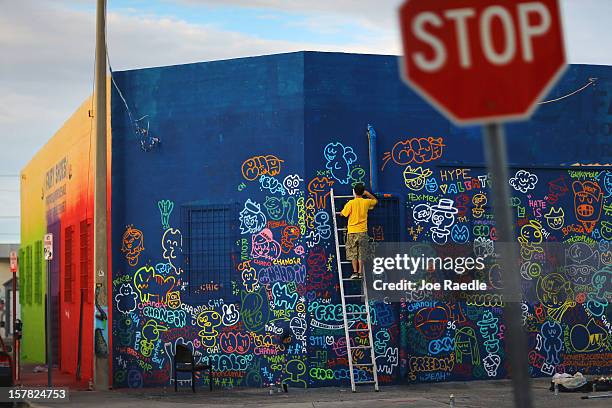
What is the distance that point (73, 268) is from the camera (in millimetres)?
23109

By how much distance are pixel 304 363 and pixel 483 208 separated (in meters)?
4.36

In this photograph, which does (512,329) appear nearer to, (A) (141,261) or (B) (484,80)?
(B) (484,80)

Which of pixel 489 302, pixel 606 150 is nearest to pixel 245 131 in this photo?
pixel 489 302

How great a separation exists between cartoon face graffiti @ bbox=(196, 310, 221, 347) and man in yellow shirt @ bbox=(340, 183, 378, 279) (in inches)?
104

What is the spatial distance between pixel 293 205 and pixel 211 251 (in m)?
1.80

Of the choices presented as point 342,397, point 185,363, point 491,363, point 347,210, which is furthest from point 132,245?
point 491,363

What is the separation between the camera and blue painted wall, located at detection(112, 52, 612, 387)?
1756 centimetres

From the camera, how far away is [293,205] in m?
17.6

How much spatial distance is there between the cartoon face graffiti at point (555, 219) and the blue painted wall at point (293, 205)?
0.39 feet

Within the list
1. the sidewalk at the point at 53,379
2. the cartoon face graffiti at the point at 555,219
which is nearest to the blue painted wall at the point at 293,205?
the cartoon face graffiti at the point at 555,219

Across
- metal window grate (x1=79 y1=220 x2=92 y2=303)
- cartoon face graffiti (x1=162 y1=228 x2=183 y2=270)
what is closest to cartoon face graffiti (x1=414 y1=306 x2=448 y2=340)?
cartoon face graffiti (x1=162 y1=228 x2=183 y2=270)

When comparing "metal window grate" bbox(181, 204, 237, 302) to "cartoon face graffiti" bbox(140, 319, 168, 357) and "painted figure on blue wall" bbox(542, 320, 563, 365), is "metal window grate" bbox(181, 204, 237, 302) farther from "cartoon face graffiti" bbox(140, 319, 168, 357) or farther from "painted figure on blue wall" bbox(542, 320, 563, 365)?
"painted figure on blue wall" bbox(542, 320, 563, 365)

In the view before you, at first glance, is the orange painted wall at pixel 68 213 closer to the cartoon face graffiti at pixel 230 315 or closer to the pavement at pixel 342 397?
the pavement at pixel 342 397

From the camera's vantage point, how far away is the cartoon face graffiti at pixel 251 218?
1784cm
